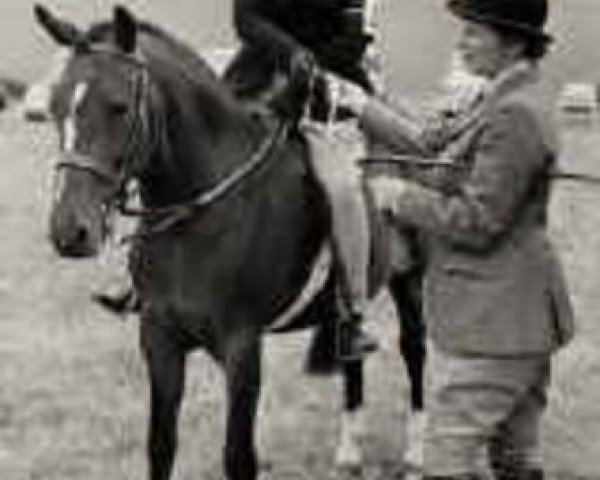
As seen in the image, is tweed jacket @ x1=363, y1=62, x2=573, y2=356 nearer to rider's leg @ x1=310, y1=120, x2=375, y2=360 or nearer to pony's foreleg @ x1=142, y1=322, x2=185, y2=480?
pony's foreleg @ x1=142, y1=322, x2=185, y2=480

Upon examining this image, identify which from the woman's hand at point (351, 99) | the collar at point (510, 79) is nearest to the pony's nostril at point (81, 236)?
the woman's hand at point (351, 99)

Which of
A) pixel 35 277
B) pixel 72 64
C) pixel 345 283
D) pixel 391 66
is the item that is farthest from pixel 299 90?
pixel 391 66

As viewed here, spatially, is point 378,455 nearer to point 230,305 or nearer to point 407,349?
point 407,349

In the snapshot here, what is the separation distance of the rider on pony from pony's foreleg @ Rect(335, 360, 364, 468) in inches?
22.1

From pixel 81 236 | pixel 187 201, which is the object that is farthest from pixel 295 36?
pixel 81 236

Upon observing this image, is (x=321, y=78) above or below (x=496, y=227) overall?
above

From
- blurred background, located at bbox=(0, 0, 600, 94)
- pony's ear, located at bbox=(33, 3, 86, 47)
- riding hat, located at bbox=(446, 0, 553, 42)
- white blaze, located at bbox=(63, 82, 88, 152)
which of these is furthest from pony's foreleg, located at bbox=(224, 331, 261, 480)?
blurred background, located at bbox=(0, 0, 600, 94)

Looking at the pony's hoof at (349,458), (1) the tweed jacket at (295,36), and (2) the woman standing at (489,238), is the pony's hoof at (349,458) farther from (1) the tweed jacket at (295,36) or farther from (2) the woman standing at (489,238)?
(2) the woman standing at (489,238)

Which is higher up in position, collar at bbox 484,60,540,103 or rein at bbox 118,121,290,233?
collar at bbox 484,60,540,103

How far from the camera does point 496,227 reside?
5.84 meters

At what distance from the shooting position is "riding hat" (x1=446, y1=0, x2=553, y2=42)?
5.84 metres

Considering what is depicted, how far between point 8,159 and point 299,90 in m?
8.15

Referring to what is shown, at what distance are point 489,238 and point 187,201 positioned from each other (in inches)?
51.6

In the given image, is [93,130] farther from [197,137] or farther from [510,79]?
[510,79]
